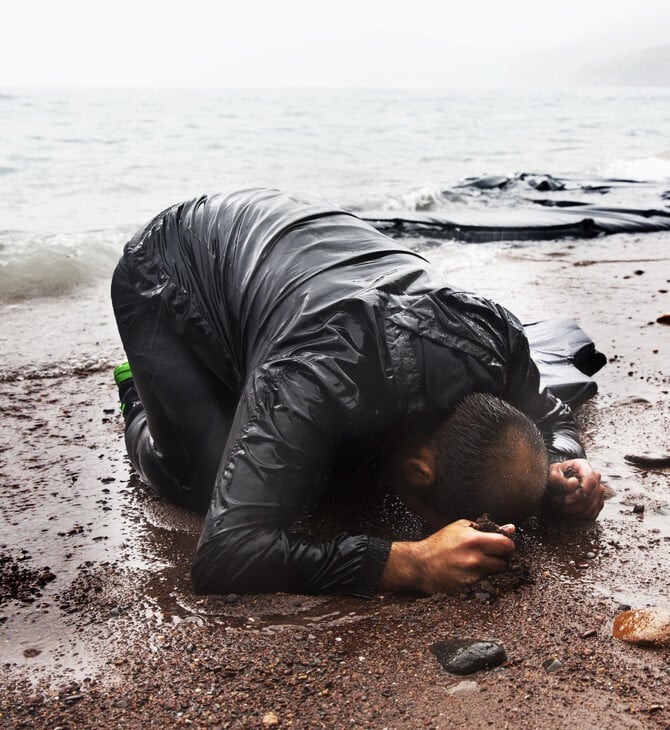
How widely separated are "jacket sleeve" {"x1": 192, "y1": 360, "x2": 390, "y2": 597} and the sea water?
417 cm

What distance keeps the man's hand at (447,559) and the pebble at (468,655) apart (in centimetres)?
18

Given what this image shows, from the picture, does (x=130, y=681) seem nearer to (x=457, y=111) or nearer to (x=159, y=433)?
(x=159, y=433)

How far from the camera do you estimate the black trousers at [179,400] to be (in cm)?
244

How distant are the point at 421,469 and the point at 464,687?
499 millimetres

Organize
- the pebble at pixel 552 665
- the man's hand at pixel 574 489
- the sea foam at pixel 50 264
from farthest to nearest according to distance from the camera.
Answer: the sea foam at pixel 50 264 → the man's hand at pixel 574 489 → the pebble at pixel 552 665

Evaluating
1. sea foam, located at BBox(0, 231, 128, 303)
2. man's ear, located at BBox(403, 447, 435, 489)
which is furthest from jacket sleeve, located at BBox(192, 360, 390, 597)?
sea foam, located at BBox(0, 231, 128, 303)

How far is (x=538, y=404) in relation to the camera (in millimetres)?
2416

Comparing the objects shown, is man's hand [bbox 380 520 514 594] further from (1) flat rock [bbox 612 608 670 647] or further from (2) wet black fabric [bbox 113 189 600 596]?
(1) flat rock [bbox 612 608 670 647]

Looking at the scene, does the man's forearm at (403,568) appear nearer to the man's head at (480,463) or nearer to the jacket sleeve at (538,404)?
the man's head at (480,463)

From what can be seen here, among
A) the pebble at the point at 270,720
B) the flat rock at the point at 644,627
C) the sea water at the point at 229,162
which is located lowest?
the sea water at the point at 229,162

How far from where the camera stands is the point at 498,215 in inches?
326

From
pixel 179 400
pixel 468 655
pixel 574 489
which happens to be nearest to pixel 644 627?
pixel 468 655

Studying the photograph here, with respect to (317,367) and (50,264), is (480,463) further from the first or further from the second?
(50,264)

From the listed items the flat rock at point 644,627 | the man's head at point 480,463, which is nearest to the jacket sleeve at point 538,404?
the man's head at point 480,463
